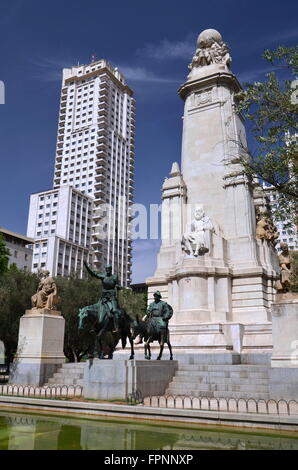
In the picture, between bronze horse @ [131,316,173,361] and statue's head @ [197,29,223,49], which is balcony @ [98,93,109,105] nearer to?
statue's head @ [197,29,223,49]

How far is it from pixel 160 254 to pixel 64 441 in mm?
18686

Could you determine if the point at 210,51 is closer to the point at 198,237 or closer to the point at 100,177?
the point at 198,237

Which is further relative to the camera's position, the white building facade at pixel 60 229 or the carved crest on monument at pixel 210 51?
the white building facade at pixel 60 229

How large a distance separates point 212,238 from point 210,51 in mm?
15596

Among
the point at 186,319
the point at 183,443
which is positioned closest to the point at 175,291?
the point at 186,319

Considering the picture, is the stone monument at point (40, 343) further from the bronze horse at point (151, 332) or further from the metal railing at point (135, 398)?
the metal railing at point (135, 398)

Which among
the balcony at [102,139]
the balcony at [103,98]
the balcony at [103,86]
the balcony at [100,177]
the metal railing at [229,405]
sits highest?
the balcony at [103,86]

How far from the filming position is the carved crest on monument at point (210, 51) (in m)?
29.8

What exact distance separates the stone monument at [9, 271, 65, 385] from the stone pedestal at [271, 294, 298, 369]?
10.2m

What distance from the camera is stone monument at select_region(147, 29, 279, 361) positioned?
20.5 meters

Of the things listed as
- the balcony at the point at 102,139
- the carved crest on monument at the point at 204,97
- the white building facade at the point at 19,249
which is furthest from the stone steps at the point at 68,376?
the balcony at the point at 102,139

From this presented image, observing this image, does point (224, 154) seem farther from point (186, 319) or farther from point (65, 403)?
point (65, 403)

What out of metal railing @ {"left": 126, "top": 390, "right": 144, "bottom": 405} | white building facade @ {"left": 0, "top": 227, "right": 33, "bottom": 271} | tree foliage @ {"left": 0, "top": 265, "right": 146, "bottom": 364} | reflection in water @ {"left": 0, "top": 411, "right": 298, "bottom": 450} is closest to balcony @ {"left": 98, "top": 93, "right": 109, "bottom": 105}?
white building facade @ {"left": 0, "top": 227, "right": 33, "bottom": 271}

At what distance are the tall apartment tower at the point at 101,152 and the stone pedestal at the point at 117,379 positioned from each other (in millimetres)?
90815
